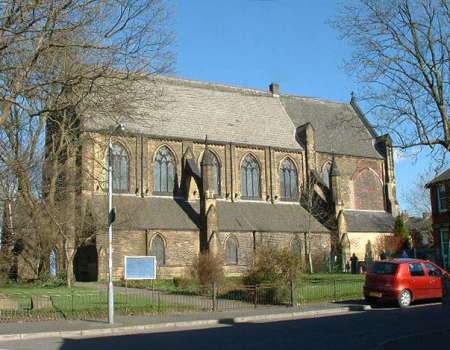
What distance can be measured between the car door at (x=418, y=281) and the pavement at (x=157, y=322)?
6.19ft

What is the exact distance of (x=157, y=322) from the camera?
17922 millimetres

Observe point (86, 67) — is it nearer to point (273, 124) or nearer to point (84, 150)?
point (84, 150)

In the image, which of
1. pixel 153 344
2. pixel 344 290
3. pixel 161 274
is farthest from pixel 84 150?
pixel 153 344

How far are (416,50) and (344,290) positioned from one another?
10331 mm

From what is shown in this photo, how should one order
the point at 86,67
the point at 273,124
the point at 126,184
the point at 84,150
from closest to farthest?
the point at 86,67
the point at 84,150
the point at 126,184
the point at 273,124

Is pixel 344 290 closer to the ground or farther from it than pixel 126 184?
closer to the ground

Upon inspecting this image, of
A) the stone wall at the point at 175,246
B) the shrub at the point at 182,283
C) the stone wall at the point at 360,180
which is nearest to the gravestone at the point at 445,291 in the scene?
the shrub at the point at 182,283

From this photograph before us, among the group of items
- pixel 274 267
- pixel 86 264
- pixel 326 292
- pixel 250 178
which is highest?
pixel 250 178

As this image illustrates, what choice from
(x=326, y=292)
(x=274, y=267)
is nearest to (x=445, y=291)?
(x=326, y=292)

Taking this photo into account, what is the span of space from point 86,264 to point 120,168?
737cm

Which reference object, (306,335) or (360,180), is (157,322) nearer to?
(306,335)

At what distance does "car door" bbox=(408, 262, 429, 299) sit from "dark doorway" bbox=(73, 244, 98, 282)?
65.7ft

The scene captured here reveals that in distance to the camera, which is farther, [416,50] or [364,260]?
[364,260]

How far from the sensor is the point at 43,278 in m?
32.0
